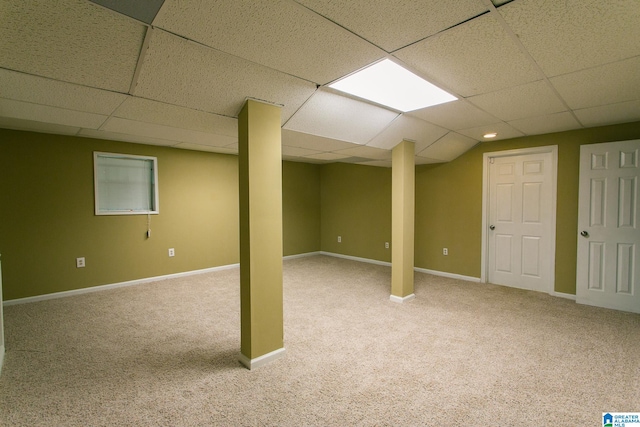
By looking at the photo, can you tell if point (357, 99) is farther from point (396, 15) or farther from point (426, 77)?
point (396, 15)

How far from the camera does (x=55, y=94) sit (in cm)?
204

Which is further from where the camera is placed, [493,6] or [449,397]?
[449,397]

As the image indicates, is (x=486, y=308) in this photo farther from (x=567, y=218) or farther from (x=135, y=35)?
(x=135, y=35)

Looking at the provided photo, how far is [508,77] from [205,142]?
3317 mm

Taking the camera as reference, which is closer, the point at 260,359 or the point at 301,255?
the point at 260,359

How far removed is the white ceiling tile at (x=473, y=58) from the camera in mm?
1581

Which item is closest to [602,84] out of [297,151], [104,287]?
[297,151]

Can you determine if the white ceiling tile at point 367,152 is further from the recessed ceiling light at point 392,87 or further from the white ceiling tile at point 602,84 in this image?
the white ceiling tile at point 602,84

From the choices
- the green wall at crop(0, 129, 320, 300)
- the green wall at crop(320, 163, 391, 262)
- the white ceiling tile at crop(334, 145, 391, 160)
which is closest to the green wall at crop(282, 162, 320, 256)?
the green wall at crop(320, 163, 391, 262)

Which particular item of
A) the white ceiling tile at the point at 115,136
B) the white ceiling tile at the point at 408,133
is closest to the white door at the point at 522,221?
the white ceiling tile at the point at 408,133

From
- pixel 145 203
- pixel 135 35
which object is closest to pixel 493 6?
pixel 135 35

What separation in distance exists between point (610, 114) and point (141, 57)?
4.29 metres

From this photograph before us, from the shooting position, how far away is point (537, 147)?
13.3 feet

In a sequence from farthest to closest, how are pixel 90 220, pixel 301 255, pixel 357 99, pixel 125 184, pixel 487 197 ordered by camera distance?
pixel 301 255 < pixel 487 197 < pixel 125 184 < pixel 90 220 < pixel 357 99
